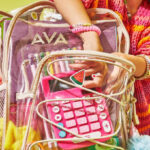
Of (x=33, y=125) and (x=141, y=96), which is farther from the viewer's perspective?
(x=141, y=96)

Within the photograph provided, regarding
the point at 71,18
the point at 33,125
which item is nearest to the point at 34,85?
the point at 33,125

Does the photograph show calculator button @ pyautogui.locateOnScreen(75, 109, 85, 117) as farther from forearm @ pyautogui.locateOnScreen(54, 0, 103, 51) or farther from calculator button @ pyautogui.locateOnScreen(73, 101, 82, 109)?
forearm @ pyautogui.locateOnScreen(54, 0, 103, 51)

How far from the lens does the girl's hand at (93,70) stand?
413 mm

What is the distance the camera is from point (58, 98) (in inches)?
16.1

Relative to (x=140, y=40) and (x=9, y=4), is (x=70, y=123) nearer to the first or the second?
(x=140, y=40)

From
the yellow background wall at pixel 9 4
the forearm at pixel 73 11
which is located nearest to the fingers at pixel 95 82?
the forearm at pixel 73 11

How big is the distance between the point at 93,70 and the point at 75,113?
0.28ft

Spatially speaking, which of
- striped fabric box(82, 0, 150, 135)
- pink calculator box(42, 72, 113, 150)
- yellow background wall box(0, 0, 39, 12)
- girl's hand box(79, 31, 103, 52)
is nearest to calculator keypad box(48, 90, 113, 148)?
pink calculator box(42, 72, 113, 150)

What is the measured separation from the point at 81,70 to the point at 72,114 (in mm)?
82

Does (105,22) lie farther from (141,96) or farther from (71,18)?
(141,96)

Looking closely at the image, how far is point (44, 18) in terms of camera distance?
0.56 metres

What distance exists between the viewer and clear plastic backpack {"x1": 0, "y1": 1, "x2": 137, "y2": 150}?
403 millimetres

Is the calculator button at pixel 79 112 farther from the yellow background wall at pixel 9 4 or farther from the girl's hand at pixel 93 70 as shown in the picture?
the yellow background wall at pixel 9 4

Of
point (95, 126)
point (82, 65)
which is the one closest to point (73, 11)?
point (82, 65)
